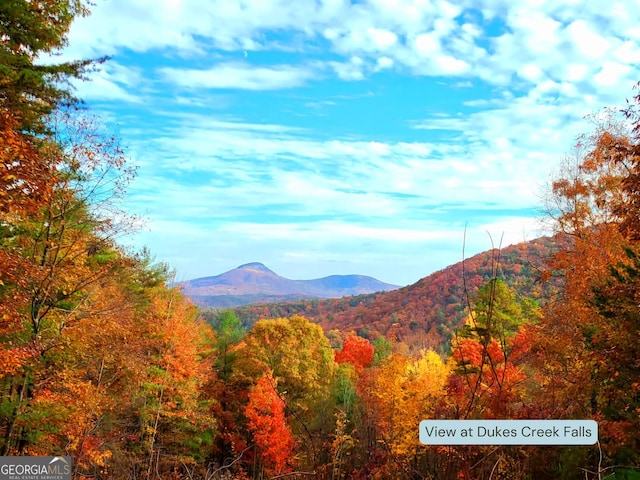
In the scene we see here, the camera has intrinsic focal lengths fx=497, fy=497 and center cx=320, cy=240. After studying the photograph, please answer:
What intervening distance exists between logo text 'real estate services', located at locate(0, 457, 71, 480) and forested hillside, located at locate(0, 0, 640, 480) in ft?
1.68

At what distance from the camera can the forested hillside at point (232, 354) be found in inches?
239

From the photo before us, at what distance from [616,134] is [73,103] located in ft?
52.8

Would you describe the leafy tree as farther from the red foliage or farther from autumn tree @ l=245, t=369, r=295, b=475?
the red foliage

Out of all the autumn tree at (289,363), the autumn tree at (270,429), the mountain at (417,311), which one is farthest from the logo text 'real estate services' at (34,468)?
the mountain at (417,311)

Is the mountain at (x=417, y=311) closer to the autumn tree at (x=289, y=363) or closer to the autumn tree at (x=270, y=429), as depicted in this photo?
the autumn tree at (x=289, y=363)

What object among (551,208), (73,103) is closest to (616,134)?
(551,208)

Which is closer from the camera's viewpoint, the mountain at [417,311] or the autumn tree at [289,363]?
the autumn tree at [289,363]

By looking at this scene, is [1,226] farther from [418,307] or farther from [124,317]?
[418,307]

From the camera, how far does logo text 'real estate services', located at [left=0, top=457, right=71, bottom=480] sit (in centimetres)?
794

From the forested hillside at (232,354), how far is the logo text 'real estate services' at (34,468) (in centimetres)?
51

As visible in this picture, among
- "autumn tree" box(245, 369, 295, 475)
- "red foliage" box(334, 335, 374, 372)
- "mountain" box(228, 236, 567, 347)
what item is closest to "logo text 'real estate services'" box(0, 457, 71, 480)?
"autumn tree" box(245, 369, 295, 475)

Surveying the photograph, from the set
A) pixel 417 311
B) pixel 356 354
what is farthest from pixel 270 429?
pixel 417 311

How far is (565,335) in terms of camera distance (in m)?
14.6

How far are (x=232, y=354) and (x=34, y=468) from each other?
2257 cm
